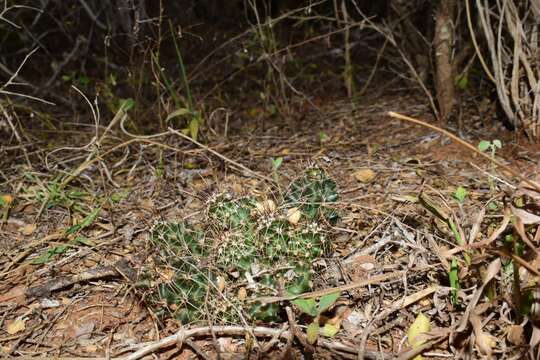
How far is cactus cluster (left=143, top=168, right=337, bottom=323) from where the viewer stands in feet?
5.03

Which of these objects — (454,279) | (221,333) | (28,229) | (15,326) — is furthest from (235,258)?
(28,229)

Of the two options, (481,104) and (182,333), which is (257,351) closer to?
(182,333)

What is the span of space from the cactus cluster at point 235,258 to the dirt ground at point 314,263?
2.4 inches

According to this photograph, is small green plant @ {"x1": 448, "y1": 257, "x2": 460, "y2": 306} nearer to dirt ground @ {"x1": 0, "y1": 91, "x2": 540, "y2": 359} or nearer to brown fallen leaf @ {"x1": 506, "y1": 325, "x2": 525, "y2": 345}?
dirt ground @ {"x1": 0, "y1": 91, "x2": 540, "y2": 359}

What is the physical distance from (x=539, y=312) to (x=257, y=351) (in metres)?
0.78

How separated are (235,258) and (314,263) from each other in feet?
0.93

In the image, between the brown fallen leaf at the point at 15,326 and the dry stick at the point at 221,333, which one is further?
the brown fallen leaf at the point at 15,326

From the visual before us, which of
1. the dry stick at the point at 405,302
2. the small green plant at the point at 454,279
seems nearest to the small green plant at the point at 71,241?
the dry stick at the point at 405,302

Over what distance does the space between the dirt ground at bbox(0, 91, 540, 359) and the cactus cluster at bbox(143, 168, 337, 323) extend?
61 millimetres

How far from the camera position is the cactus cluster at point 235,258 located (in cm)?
153

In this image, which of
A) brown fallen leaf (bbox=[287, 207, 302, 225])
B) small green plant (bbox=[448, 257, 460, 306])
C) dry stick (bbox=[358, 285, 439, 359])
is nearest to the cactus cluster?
brown fallen leaf (bbox=[287, 207, 302, 225])

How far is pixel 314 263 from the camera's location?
1698 millimetres

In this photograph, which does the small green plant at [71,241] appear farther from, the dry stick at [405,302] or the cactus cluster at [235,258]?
the dry stick at [405,302]

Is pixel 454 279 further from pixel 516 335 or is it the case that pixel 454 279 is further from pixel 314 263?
pixel 314 263
